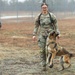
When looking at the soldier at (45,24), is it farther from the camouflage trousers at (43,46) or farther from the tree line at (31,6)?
the tree line at (31,6)

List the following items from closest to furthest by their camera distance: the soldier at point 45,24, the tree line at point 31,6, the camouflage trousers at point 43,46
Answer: the soldier at point 45,24 < the camouflage trousers at point 43,46 < the tree line at point 31,6

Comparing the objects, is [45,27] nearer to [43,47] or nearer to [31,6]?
[43,47]

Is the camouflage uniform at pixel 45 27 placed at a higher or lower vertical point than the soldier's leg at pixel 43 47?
higher

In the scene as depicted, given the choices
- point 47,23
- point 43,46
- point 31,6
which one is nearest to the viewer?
point 47,23

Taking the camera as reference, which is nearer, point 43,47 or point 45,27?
point 45,27

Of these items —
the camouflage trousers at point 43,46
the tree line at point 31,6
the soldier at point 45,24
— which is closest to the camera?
the soldier at point 45,24

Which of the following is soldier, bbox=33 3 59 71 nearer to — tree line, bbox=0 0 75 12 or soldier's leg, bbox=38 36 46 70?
soldier's leg, bbox=38 36 46 70

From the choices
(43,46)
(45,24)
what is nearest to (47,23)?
(45,24)

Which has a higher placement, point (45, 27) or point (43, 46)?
point (45, 27)

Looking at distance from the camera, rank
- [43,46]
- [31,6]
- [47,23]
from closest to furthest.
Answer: [47,23]
[43,46]
[31,6]

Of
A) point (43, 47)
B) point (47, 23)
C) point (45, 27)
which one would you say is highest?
point (47, 23)

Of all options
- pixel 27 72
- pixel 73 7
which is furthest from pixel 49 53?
pixel 73 7

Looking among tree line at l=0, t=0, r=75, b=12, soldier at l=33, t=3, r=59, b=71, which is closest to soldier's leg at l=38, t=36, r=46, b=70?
soldier at l=33, t=3, r=59, b=71

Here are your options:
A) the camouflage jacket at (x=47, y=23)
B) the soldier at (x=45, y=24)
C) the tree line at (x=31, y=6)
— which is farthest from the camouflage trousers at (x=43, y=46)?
the tree line at (x=31, y=6)
